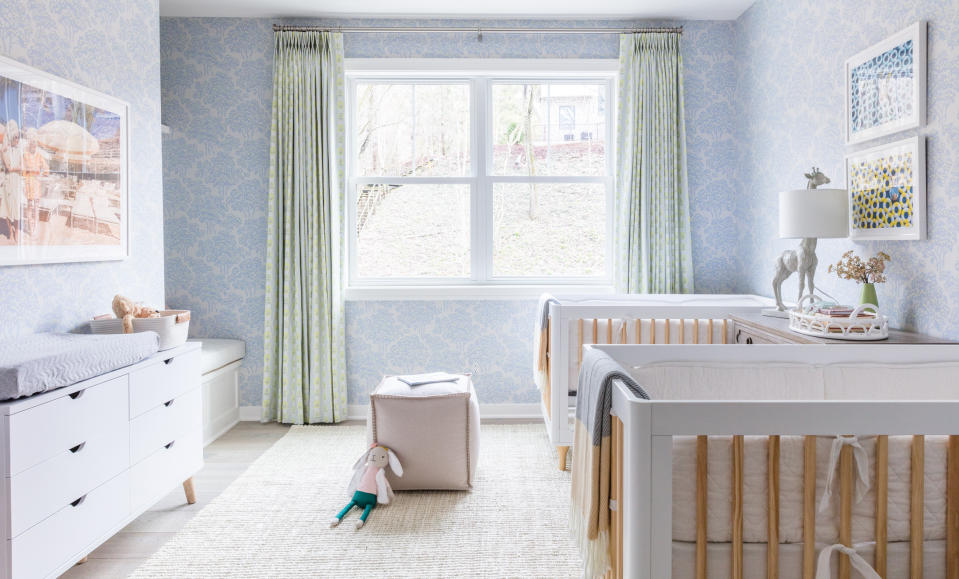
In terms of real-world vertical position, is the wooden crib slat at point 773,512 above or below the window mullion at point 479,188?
below

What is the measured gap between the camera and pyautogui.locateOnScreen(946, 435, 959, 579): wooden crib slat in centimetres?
125

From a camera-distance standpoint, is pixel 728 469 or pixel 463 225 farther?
pixel 463 225

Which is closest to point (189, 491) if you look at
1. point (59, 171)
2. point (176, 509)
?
point (176, 509)

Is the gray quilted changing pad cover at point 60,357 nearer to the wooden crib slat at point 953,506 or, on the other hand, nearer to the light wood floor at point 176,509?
the light wood floor at point 176,509

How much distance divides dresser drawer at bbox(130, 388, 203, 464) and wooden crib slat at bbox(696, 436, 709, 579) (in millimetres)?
1841

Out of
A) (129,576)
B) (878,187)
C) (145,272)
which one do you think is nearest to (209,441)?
(145,272)

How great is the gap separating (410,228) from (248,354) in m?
1.28

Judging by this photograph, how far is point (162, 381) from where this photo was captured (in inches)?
91.4

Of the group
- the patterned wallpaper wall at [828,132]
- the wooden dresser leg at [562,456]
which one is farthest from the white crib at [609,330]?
the patterned wallpaper wall at [828,132]

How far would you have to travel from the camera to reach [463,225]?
158 inches

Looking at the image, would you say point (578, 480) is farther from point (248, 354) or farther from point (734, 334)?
point (248, 354)

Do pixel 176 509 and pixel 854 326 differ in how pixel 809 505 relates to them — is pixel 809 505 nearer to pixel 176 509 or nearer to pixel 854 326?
pixel 854 326

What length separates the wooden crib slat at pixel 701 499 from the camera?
1265 mm

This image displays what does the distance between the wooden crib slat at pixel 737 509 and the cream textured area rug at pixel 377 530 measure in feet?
2.78
